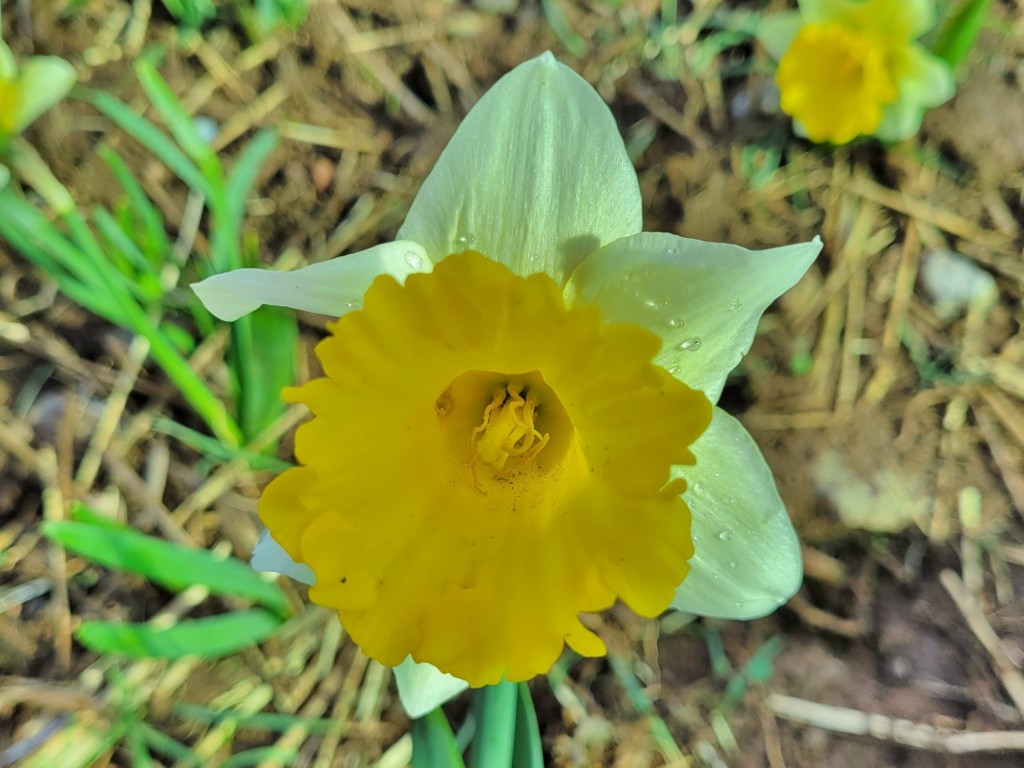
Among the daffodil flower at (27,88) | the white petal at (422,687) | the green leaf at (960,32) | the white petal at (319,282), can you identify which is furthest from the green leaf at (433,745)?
the green leaf at (960,32)

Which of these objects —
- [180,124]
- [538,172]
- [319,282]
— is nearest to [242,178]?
[180,124]

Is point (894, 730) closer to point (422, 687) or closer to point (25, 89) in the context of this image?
point (422, 687)

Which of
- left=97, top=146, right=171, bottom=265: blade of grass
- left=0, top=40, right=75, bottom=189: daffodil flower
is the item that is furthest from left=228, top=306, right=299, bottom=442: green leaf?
left=0, top=40, right=75, bottom=189: daffodil flower

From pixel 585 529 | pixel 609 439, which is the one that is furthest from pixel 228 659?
pixel 609 439

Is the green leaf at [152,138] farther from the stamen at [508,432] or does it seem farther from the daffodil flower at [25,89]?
the stamen at [508,432]

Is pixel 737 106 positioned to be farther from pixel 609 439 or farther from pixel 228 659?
pixel 228 659

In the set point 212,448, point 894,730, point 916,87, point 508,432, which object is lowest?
point 894,730
